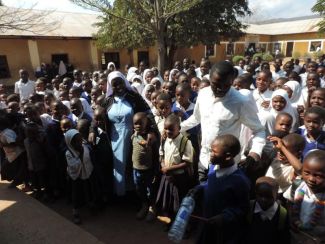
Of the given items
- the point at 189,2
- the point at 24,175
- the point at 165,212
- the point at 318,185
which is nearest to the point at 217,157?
the point at 318,185

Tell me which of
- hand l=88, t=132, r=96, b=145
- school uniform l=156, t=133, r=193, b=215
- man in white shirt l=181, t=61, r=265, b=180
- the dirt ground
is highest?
man in white shirt l=181, t=61, r=265, b=180

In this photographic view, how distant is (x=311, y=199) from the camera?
81.8 inches

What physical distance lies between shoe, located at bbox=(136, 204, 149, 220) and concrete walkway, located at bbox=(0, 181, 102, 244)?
61 centimetres

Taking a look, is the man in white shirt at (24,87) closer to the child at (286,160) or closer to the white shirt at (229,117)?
the white shirt at (229,117)

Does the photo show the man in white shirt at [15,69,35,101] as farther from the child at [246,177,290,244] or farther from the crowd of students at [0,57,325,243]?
the child at [246,177,290,244]

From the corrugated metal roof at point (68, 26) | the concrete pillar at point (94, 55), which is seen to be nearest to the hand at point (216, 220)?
the corrugated metal roof at point (68, 26)

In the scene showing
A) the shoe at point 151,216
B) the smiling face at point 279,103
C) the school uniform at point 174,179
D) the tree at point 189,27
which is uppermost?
the tree at point 189,27

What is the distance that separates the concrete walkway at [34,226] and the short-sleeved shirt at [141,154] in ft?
2.97

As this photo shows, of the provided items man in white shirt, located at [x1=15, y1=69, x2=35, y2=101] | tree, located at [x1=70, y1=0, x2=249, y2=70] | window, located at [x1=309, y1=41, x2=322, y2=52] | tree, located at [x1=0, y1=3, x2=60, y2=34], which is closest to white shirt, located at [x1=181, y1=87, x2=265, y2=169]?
tree, located at [x1=0, y1=3, x2=60, y2=34]

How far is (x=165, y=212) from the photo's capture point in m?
3.31

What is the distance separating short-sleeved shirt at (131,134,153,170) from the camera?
3.21 m

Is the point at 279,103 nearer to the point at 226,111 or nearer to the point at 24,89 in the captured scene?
the point at 226,111

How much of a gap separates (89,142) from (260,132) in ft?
6.65

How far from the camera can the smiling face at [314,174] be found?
1.96 metres
